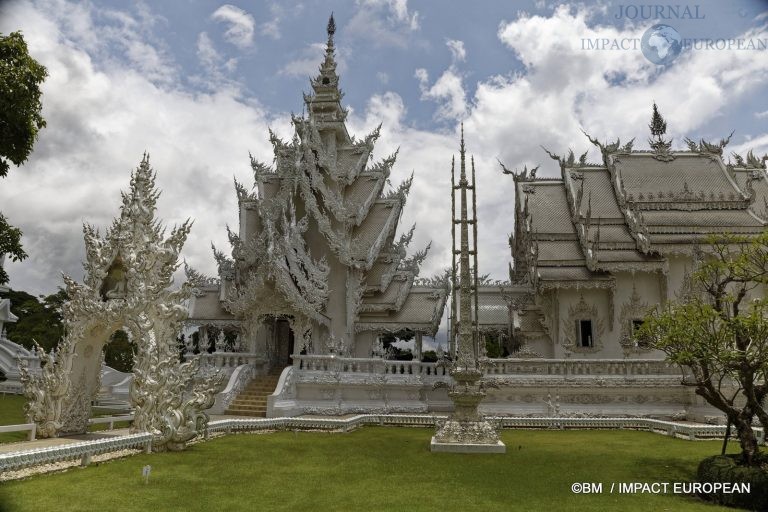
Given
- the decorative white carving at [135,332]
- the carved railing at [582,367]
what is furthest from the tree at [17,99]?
the carved railing at [582,367]

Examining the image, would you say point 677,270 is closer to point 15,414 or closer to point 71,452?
point 71,452

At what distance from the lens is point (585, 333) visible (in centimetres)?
2002

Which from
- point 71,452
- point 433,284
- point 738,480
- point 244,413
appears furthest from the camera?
point 433,284

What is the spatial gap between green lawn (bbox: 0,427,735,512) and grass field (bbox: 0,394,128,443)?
9.51 ft

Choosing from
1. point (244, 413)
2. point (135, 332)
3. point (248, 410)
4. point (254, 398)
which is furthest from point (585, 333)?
point (135, 332)

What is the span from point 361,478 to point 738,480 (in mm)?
4630

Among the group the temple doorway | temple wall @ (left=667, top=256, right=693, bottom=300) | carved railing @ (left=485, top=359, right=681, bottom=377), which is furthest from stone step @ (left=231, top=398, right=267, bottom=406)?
temple wall @ (left=667, top=256, right=693, bottom=300)

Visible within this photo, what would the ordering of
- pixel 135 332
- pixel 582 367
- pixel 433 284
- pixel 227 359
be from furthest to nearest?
1. pixel 433 284
2. pixel 227 359
3. pixel 582 367
4. pixel 135 332

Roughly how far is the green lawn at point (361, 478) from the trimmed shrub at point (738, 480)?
287 mm

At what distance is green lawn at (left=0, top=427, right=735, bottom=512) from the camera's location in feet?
19.9

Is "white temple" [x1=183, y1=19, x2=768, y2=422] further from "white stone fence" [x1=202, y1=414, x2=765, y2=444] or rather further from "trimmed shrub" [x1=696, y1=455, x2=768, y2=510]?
"trimmed shrub" [x1=696, y1=455, x2=768, y2=510]

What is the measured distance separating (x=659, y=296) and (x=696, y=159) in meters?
7.94

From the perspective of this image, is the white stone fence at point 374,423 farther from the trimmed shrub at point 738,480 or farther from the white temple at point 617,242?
the trimmed shrub at point 738,480

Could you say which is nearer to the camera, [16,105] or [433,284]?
[16,105]
